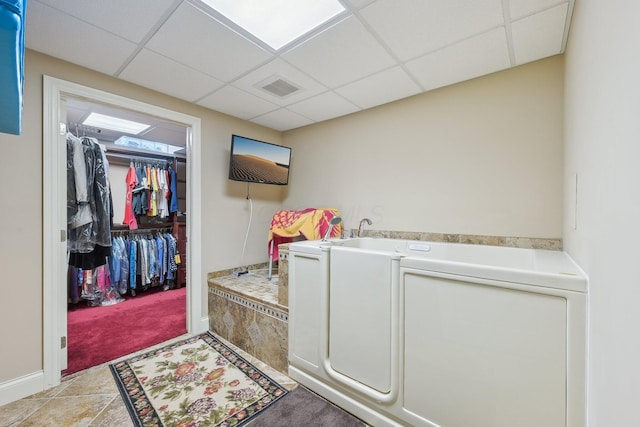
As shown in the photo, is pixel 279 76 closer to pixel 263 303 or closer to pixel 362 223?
pixel 362 223

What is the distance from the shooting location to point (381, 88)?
7.33 ft

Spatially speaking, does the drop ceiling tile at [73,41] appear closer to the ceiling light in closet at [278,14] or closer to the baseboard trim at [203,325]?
the ceiling light in closet at [278,14]

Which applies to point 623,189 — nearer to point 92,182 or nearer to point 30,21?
point 30,21

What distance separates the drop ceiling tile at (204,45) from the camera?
1464 millimetres

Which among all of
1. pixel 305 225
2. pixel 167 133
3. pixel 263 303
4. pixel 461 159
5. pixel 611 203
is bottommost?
pixel 263 303

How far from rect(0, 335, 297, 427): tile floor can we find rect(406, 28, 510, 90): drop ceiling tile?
96.6 inches

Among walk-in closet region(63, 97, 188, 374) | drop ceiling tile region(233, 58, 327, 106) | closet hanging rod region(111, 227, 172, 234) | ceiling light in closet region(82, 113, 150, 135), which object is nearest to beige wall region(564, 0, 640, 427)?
drop ceiling tile region(233, 58, 327, 106)

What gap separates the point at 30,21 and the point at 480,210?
309cm

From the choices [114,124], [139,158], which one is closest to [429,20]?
[114,124]

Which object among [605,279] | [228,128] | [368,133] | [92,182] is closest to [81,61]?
[92,182]

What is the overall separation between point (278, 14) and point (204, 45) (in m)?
0.55

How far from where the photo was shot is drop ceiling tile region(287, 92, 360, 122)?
8.02 ft

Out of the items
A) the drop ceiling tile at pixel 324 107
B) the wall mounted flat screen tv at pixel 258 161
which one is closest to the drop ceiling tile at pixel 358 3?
the drop ceiling tile at pixel 324 107

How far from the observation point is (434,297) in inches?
52.1
